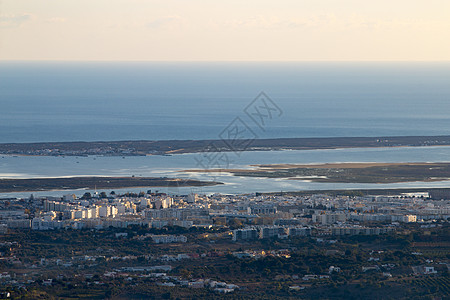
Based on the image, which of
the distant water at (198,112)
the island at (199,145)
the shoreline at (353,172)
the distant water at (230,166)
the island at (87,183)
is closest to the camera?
the island at (87,183)

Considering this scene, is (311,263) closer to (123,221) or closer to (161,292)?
(161,292)

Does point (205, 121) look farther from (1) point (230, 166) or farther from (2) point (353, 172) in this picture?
(2) point (353, 172)

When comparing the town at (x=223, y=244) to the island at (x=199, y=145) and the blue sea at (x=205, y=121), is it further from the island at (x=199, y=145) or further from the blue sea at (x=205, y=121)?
the island at (x=199, y=145)

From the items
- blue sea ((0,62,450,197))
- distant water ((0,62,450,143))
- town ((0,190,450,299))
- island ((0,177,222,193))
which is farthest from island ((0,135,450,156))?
town ((0,190,450,299))

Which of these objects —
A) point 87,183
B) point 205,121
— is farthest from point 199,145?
point 205,121

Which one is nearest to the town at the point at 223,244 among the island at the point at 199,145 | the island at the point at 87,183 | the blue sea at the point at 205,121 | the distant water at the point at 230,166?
the island at the point at 87,183

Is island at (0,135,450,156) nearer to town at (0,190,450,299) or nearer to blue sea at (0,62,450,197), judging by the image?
blue sea at (0,62,450,197)

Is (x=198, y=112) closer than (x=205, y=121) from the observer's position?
No

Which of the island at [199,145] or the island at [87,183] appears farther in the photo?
the island at [199,145]

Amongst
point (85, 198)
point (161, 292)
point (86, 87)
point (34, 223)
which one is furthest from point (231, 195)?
point (86, 87)
